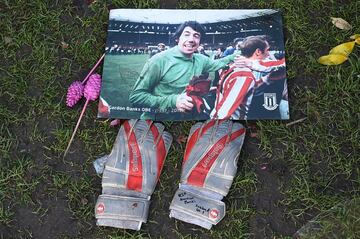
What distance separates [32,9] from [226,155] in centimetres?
109

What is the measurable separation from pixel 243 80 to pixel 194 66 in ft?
0.69

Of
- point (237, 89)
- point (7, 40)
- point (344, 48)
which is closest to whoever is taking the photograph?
point (344, 48)

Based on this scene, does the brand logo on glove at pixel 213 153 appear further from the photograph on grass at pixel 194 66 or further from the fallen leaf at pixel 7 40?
the fallen leaf at pixel 7 40

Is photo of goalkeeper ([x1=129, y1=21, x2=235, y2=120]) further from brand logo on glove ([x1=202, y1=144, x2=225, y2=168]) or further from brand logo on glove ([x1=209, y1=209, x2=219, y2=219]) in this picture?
brand logo on glove ([x1=209, y1=209, x2=219, y2=219])

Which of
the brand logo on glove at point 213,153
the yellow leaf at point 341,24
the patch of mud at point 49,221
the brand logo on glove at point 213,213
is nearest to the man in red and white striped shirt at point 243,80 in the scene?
the brand logo on glove at point 213,153

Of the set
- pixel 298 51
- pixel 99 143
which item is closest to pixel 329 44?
pixel 298 51

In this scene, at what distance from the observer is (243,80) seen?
2180 millimetres

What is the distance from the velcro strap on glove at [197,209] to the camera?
1.94m

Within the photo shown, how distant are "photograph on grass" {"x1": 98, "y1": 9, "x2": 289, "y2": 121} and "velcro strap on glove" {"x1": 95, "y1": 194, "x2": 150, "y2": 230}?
13.8 inches

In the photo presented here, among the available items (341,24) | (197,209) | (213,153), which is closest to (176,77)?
(213,153)

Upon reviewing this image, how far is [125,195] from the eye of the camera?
6.57ft

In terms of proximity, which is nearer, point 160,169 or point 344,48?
point 344,48

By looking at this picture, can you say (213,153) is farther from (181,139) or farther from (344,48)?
(344,48)

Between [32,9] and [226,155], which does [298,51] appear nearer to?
[226,155]
